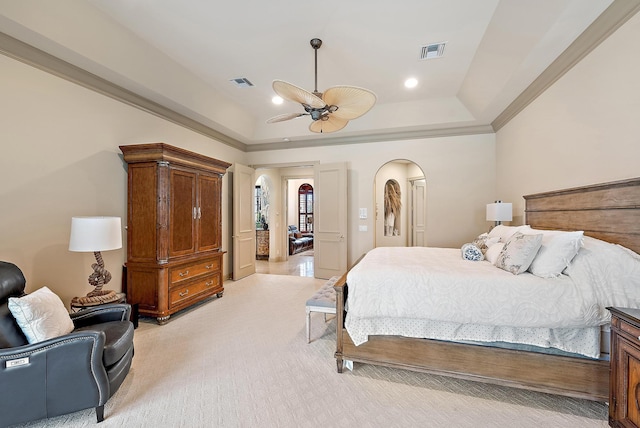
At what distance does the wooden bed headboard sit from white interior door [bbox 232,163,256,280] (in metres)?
4.89

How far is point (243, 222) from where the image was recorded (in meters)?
5.68

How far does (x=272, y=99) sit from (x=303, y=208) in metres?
7.27

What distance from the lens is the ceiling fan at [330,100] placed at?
238 centimetres

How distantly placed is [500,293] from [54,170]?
166 inches

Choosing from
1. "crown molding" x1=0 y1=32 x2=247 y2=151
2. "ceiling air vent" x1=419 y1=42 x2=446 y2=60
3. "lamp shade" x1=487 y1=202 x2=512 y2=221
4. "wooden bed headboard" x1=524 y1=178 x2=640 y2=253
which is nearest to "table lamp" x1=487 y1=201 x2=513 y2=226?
"lamp shade" x1=487 y1=202 x2=512 y2=221

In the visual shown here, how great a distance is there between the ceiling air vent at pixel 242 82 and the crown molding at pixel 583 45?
3.76 metres

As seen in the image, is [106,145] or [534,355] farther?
[106,145]

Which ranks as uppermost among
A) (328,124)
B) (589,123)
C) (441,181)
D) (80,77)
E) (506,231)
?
(80,77)

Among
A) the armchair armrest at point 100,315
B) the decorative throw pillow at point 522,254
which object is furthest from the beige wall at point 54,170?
the decorative throw pillow at point 522,254

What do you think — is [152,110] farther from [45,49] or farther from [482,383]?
[482,383]

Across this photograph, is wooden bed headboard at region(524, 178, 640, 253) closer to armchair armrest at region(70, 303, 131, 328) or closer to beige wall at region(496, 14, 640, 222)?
beige wall at region(496, 14, 640, 222)

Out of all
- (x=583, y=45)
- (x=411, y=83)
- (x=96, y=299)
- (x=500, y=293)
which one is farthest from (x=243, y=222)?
(x=583, y=45)

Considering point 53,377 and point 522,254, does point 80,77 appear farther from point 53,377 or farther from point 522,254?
point 522,254

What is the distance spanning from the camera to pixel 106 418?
181 cm
